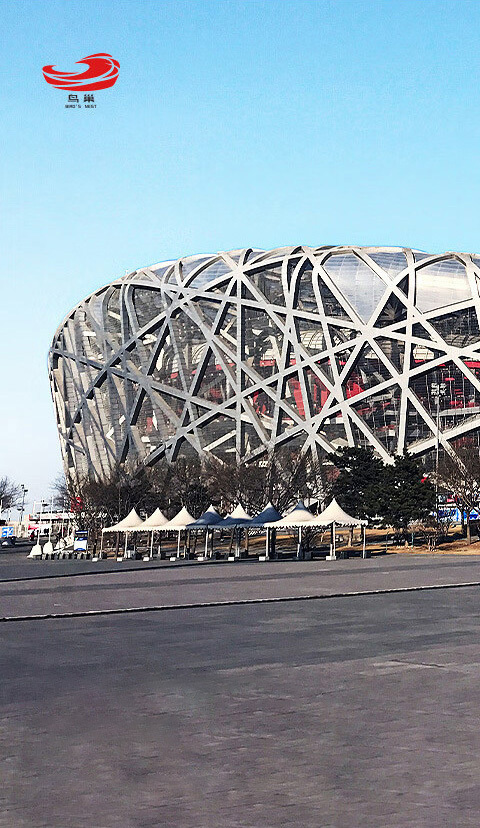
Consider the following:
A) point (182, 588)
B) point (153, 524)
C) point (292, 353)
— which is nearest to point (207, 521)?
point (153, 524)

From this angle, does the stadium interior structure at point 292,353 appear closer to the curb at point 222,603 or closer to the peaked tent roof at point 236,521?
the peaked tent roof at point 236,521

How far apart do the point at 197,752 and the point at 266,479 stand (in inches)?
2673

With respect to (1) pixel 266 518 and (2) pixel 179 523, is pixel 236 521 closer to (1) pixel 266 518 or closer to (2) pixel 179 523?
(1) pixel 266 518

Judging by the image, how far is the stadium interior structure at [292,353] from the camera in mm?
95812

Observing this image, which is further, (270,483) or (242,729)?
(270,483)

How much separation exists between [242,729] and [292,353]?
9395 cm

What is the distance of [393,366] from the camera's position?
316ft

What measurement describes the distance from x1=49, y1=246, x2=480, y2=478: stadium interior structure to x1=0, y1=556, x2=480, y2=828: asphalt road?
78.8 m

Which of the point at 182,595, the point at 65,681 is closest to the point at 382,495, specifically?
the point at 182,595

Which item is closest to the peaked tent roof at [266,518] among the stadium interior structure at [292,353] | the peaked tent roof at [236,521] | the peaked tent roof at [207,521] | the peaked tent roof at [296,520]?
the peaked tent roof at [236,521]

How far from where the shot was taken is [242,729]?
762 cm

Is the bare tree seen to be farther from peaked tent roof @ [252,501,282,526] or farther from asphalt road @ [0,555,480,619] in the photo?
asphalt road @ [0,555,480,619]

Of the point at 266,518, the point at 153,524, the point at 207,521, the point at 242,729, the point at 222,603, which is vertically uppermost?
the point at 266,518

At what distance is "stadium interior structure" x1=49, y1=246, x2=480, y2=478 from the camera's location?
95.8 m
